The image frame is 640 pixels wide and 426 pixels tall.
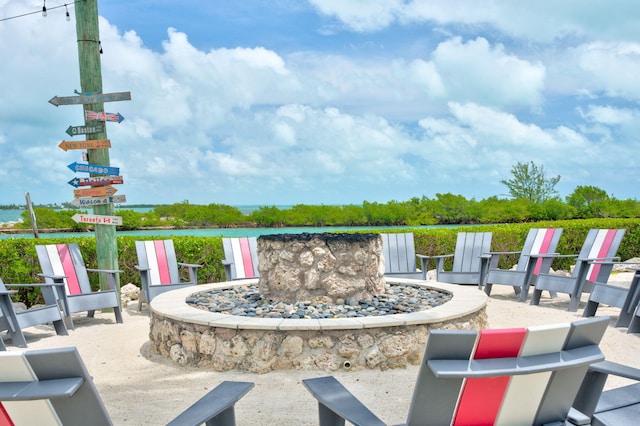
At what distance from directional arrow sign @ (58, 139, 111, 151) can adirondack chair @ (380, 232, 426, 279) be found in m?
4.20

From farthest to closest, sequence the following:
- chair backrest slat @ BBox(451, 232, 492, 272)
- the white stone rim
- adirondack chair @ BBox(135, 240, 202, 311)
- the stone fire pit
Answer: chair backrest slat @ BBox(451, 232, 492, 272) < adirondack chair @ BBox(135, 240, 202, 311) < the stone fire pit < the white stone rim

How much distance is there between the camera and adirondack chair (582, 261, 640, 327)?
5.42m

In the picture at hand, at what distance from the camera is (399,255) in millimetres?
7828

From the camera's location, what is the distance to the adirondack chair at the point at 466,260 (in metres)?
7.77

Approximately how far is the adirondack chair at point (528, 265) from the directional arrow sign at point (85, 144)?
5649 mm

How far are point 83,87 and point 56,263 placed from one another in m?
2.50

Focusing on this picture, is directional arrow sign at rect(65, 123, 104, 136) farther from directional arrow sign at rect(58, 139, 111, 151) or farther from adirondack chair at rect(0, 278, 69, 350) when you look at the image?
adirondack chair at rect(0, 278, 69, 350)

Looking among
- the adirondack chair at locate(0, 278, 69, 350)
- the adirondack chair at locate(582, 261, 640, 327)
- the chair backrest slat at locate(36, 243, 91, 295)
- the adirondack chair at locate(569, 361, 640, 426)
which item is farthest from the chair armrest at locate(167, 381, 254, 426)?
the chair backrest slat at locate(36, 243, 91, 295)

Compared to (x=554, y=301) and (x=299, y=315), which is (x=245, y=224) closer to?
Result: (x=554, y=301)

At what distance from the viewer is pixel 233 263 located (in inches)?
285

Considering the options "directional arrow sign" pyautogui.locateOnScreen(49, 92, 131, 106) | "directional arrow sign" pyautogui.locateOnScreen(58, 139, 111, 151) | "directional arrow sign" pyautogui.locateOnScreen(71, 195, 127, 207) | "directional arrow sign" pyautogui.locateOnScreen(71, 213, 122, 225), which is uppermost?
"directional arrow sign" pyautogui.locateOnScreen(49, 92, 131, 106)

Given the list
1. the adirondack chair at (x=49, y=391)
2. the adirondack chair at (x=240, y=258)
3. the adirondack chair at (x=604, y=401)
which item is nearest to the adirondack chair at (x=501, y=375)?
the adirondack chair at (x=604, y=401)

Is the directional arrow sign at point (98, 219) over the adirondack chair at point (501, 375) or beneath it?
over

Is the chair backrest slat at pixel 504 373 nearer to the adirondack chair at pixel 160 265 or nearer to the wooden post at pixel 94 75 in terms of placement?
the adirondack chair at pixel 160 265
